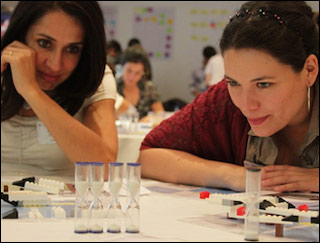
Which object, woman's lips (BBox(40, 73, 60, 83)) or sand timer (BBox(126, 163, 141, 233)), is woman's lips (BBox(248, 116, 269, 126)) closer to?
sand timer (BBox(126, 163, 141, 233))

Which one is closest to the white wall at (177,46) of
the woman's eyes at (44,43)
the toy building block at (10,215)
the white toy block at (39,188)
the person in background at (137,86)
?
the person in background at (137,86)

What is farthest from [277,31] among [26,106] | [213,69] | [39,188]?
[213,69]

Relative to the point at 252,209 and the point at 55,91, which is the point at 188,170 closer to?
the point at 55,91

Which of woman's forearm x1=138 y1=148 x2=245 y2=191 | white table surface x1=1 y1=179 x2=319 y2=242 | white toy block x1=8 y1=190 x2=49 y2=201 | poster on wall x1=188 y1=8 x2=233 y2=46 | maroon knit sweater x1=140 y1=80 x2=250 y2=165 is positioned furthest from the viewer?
poster on wall x1=188 y1=8 x2=233 y2=46

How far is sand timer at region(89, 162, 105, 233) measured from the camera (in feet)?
3.59

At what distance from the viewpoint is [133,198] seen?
112cm

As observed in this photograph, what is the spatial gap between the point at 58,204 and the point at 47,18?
93 centimetres

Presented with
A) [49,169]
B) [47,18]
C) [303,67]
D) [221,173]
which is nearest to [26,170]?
[49,169]

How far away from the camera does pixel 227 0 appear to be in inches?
356

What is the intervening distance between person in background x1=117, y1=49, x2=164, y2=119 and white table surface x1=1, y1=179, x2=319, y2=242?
4298 mm

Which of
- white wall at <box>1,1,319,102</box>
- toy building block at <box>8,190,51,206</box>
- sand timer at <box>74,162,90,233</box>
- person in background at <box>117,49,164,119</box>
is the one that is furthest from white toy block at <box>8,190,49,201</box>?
white wall at <box>1,1,319,102</box>

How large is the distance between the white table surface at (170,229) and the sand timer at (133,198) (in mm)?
19

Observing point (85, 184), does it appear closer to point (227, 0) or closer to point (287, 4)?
point (287, 4)

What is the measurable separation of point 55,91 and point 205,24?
23.3ft
